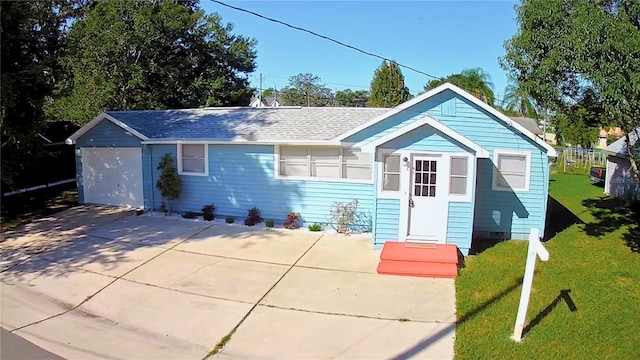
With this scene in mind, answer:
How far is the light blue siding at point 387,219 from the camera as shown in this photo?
9703 millimetres

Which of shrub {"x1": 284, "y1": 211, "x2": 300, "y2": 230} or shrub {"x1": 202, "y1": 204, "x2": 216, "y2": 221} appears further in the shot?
shrub {"x1": 202, "y1": 204, "x2": 216, "y2": 221}

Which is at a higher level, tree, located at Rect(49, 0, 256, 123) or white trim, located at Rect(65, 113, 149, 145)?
tree, located at Rect(49, 0, 256, 123)

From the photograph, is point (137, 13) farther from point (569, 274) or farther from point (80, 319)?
point (569, 274)

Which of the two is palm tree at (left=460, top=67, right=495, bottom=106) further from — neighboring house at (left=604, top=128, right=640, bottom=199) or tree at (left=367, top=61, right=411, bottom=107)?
neighboring house at (left=604, top=128, right=640, bottom=199)

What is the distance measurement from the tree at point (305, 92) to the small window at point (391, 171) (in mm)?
50071

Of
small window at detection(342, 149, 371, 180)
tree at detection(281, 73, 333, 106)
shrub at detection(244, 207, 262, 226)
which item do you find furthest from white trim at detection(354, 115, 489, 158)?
tree at detection(281, 73, 333, 106)

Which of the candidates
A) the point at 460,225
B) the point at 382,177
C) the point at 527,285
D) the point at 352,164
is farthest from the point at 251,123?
the point at 527,285

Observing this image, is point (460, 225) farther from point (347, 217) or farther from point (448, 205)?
point (347, 217)

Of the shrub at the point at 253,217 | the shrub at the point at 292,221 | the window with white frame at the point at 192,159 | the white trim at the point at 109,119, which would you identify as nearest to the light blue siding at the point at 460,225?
the shrub at the point at 292,221

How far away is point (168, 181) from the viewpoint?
12859 millimetres

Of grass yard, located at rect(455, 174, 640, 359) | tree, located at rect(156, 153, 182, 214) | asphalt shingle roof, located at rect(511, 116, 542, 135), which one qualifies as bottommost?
grass yard, located at rect(455, 174, 640, 359)

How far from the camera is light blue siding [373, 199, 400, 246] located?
970 centimetres

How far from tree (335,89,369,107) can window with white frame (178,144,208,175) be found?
52393 millimetres

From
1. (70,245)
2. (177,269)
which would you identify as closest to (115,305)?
(177,269)
